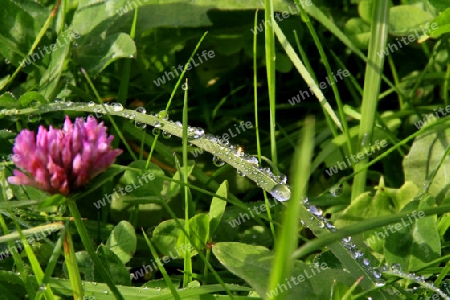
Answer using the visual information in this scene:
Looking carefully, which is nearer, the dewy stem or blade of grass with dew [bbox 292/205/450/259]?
blade of grass with dew [bbox 292/205/450/259]

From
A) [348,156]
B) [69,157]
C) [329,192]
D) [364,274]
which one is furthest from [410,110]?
[69,157]

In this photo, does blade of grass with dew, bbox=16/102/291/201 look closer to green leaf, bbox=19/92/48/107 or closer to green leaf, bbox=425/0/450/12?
green leaf, bbox=19/92/48/107

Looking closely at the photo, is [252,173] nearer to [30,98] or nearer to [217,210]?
[217,210]

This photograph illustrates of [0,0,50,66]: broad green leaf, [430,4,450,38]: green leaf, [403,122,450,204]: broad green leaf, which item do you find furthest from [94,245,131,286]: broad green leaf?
[430,4,450,38]: green leaf

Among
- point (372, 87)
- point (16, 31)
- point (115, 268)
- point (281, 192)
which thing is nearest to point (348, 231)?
point (281, 192)

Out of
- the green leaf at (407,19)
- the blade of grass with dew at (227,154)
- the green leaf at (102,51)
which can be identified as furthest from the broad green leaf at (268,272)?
the green leaf at (407,19)

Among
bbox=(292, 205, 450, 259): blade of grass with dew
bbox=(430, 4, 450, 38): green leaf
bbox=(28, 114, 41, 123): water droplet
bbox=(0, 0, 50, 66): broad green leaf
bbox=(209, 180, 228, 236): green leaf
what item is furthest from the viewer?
bbox=(0, 0, 50, 66): broad green leaf

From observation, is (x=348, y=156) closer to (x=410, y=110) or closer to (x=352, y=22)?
(x=410, y=110)
